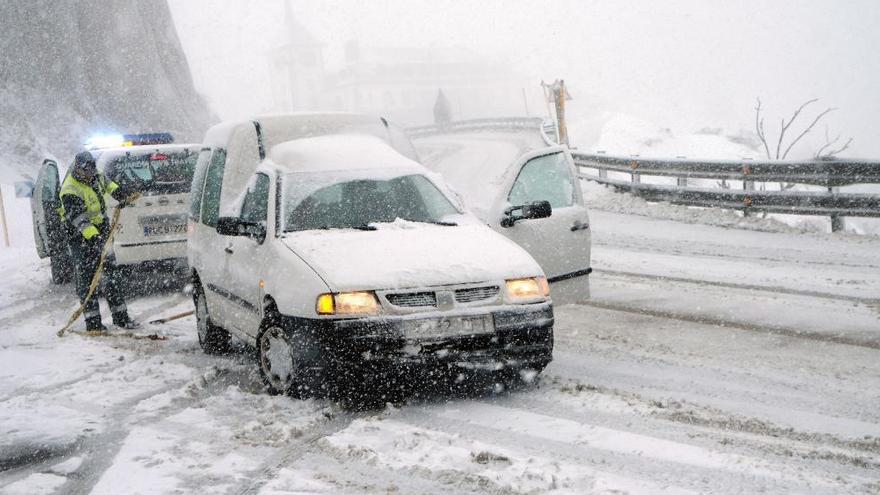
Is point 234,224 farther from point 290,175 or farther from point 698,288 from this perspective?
point 698,288

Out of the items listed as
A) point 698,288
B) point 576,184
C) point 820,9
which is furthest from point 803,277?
point 820,9

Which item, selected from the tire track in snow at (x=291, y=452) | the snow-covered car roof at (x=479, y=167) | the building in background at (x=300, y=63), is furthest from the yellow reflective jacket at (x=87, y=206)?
the building in background at (x=300, y=63)

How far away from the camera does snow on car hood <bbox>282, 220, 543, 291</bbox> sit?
523 cm

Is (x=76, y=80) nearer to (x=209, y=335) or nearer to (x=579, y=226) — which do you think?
(x=209, y=335)

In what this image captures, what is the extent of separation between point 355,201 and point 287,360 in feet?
4.69

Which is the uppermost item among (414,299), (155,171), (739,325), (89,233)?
(155,171)

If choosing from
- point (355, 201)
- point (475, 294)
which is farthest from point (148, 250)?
point (475, 294)

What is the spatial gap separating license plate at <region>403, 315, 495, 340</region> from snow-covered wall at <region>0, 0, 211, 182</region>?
26.5 metres

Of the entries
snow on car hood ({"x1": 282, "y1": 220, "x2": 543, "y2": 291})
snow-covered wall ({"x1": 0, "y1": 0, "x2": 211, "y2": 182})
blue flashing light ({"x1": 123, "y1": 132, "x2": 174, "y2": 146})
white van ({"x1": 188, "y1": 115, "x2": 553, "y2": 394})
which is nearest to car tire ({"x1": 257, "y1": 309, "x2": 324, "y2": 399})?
white van ({"x1": 188, "y1": 115, "x2": 553, "y2": 394})

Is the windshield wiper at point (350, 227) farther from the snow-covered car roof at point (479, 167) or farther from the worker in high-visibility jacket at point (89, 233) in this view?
the snow-covered car roof at point (479, 167)

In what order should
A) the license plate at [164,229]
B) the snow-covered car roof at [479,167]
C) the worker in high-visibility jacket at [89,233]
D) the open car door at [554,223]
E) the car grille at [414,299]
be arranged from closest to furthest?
the car grille at [414,299]
the open car door at [554,223]
the worker in high-visibility jacket at [89,233]
the license plate at [164,229]
the snow-covered car roof at [479,167]

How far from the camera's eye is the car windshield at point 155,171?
35.3 ft

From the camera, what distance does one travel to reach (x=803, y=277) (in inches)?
378

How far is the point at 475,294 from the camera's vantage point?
531 centimetres
